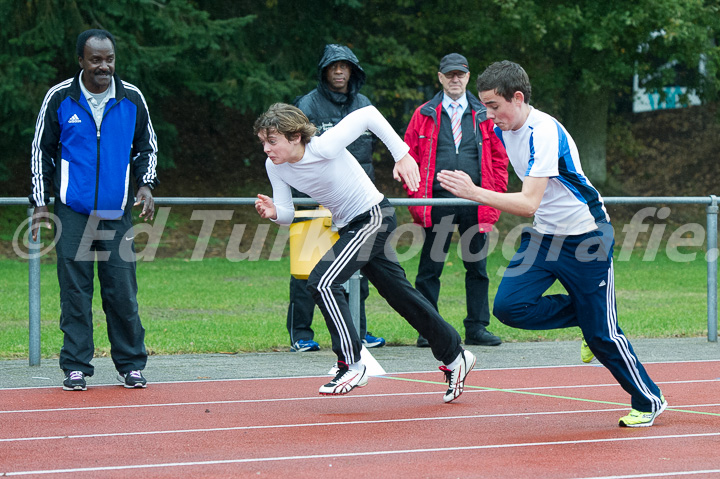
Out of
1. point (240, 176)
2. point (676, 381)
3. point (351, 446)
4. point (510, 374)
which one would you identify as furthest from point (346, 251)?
point (240, 176)

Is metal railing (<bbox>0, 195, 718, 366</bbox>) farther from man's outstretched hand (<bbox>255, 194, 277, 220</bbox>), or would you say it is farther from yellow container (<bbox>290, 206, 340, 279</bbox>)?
man's outstretched hand (<bbox>255, 194, 277, 220</bbox>)

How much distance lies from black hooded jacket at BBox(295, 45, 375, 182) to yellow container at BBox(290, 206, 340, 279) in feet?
2.86

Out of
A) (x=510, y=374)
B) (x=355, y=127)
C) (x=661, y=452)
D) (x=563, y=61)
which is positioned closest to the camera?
(x=661, y=452)

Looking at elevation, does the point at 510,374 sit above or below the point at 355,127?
below

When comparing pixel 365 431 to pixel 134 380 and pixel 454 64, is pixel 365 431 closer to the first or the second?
pixel 134 380

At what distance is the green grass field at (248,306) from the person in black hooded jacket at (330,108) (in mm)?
290

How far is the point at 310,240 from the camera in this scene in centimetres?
759

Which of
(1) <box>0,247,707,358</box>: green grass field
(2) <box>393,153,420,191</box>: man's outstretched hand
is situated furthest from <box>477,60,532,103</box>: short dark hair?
(1) <box>0,247,707,358</box>: green grass field

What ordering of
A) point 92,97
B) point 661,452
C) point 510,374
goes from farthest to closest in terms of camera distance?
point 510,374
point 92,97
point 661,452

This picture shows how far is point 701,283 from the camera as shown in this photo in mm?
15141

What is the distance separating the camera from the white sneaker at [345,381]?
600cm

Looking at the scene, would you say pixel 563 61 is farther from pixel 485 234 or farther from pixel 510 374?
pixel 510 374

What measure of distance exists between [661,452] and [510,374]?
2475 millimetres

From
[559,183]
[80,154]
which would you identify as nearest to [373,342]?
[80,154]
